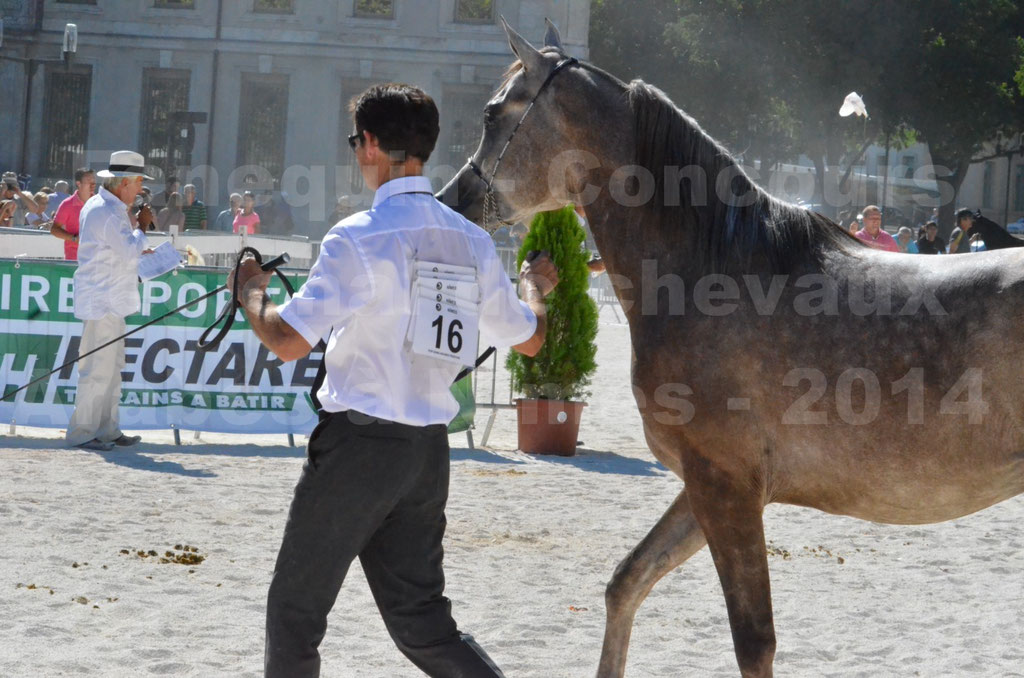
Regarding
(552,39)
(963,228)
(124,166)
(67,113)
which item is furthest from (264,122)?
(552,39)

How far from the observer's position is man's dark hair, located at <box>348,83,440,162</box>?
10.1 feet

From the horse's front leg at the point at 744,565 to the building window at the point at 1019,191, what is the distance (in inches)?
2378

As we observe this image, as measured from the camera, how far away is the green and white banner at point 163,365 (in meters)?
9.69

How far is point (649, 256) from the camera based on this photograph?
3.92 metres

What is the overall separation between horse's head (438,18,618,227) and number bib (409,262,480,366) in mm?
804

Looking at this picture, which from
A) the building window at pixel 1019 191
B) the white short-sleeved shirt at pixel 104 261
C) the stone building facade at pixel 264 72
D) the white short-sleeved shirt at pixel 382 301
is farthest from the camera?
the building window at pixel 1019 191

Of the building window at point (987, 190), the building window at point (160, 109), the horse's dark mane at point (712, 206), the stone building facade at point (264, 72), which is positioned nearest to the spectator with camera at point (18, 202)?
the stone building facade at point (264, 72)

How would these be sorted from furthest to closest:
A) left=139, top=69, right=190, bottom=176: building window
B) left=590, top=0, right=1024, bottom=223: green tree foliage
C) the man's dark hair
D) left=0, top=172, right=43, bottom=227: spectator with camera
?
left=590, top=0, right=1024, bottom=223: green tree foliage → left=139, top=69, right=190, bottom=176: building window → left=0, top=172, right=43, bottom=227: spectator with camera → the man's dark hair

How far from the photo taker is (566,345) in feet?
33.8

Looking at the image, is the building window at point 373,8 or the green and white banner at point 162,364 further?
the building window at point 373,8

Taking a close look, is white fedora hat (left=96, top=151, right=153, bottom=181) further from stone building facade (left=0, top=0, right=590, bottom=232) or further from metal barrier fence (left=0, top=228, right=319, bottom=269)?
stone building facade (left=0, top=0, right=590, bottom=232)

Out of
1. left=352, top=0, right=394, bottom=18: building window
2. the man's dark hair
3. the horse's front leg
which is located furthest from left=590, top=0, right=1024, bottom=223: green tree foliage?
the man's dark hair

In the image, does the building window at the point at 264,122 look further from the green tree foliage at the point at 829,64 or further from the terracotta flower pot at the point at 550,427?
the terracotta flower pot at the point at 550,427

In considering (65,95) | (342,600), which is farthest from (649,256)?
(65,95)
